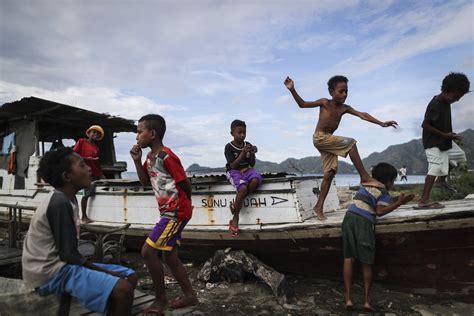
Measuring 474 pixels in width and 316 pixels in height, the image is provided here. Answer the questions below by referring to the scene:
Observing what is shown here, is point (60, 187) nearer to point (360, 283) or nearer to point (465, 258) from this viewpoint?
point (360, 283)

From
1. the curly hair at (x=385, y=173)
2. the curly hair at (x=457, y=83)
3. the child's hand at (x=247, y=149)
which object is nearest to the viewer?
the curly hair at (x=385, y=173)

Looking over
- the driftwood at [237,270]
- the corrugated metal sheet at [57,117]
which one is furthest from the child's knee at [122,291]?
the corrugated metal sheet at [57,117]

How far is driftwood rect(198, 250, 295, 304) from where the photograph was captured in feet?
14.8

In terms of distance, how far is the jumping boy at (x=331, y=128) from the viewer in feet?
15.0

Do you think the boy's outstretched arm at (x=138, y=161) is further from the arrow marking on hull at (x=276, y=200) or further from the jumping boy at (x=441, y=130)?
the jumping boy at (x=441, y=130)

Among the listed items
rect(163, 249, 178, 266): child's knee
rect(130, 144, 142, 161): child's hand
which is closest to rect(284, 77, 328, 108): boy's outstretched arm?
rect(130, 144, 142, 161): child's hand

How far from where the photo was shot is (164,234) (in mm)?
3422

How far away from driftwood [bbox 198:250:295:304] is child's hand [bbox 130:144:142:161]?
2.13 m

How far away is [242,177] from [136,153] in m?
1.79

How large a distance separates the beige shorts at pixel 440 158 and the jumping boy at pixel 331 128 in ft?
3.02

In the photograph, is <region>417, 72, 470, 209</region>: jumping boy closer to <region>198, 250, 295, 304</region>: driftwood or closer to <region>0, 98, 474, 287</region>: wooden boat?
<region>0, 98, 474, 287</region>: wooden boat

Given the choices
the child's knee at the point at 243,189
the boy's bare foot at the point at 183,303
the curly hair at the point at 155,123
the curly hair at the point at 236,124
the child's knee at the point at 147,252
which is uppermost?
the curly hair at the point at 236,124

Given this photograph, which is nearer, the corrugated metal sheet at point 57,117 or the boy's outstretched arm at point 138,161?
the boy's outstretched arm at point 138,161

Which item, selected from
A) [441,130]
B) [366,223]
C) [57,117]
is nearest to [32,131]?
[57,117]
